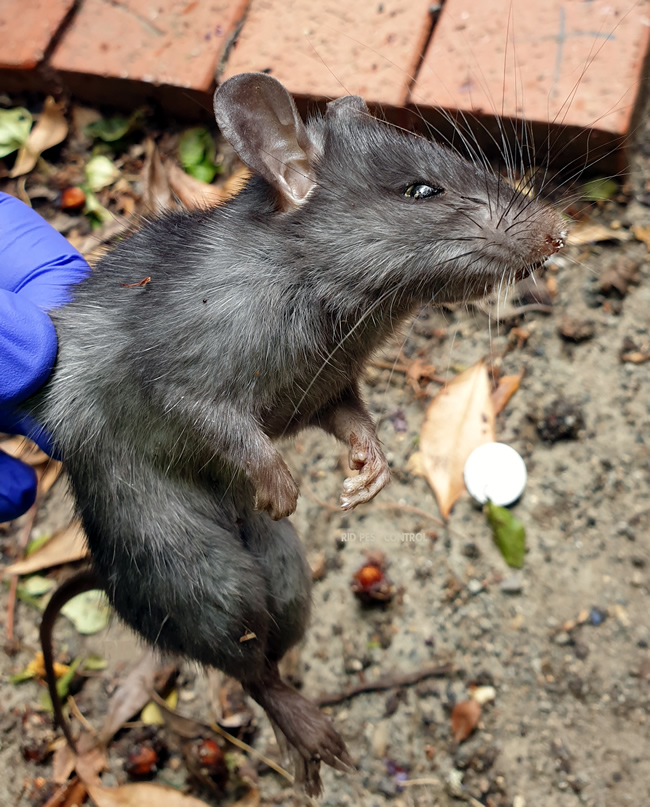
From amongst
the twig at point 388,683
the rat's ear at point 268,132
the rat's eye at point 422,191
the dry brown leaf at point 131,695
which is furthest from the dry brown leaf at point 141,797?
the rat's eye at point 422,191

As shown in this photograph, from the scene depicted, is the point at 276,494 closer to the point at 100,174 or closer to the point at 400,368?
the point at 400,368

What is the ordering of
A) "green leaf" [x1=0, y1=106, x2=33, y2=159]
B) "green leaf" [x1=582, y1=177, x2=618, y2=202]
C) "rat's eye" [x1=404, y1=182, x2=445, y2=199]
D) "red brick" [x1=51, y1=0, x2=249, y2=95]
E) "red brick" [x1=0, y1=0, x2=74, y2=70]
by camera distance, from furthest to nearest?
"green leaf" [x1=0, y1=106, x2=33, y2=159] < "red brick" [x1=0, y1=0, x2=74, y2=70] < "red brick" [x1=51, y1=0, x2=249, y2=95] < "green leaf" [x1=582, y1=177, x2=618, y2=202] < "rat's eye" [x1=404, y1=182, x2=445, y2=199]

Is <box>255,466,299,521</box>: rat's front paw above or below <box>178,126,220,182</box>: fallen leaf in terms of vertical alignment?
above

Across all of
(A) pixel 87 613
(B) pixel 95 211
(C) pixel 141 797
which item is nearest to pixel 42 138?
(B) pixel 95 211

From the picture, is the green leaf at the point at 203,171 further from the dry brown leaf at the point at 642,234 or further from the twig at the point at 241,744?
the twig at the point at 241,744

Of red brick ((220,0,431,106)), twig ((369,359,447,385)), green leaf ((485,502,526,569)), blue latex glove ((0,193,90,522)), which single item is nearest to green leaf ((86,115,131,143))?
red brick ((220,0,431,106))

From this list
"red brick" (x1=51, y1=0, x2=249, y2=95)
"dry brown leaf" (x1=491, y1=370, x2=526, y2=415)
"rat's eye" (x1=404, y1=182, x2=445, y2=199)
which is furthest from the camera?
"red brick" (x1=51, y1=0, x2=249, y2=95)

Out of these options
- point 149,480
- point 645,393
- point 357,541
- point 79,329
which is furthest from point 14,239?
point 645,393

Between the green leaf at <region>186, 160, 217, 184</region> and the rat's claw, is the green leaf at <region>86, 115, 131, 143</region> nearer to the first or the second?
the green leaf at <region>186, 160, 217, 184</region>
